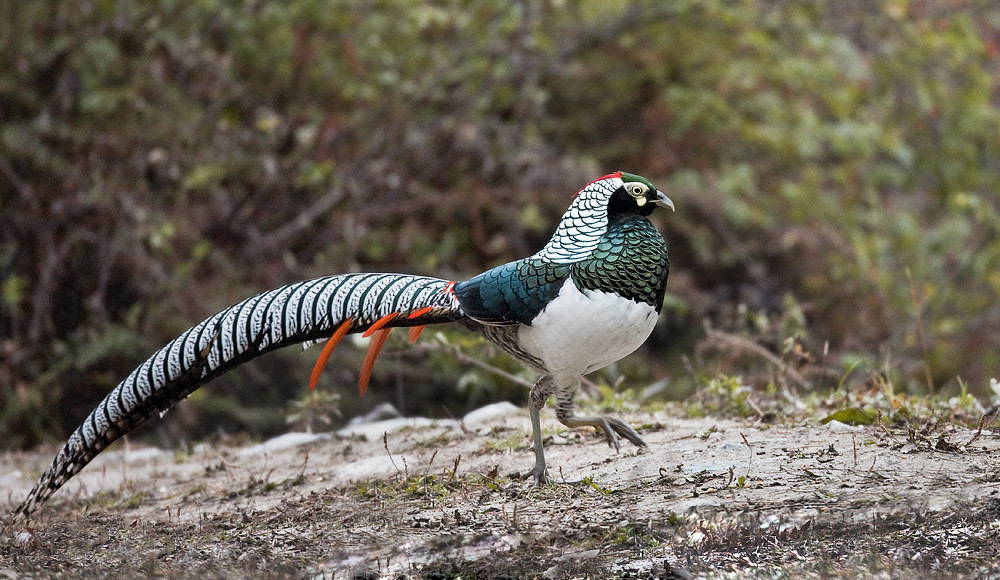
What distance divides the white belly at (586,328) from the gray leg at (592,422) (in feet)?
1.16

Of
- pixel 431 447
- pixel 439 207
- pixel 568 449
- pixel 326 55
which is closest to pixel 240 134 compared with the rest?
pixel 326 55

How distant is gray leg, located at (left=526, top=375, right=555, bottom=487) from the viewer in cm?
395

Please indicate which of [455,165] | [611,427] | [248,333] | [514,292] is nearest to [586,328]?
[514,292]

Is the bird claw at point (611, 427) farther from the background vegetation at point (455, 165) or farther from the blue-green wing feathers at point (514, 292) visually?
the background vegetation at point (455, 165)

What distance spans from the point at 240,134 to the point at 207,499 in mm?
5032

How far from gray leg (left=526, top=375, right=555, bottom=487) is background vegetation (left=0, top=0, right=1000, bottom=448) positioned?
10.4 ft

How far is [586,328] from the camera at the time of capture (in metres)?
3.64

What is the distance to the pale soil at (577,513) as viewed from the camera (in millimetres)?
3150

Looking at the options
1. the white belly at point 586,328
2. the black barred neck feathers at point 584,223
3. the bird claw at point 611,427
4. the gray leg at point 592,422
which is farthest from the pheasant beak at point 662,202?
the bird claw at point 611,427

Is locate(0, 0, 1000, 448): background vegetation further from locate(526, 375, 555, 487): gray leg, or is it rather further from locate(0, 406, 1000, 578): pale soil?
locate(526, 375, 555, 487): gray leg

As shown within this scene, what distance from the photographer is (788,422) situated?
482 centimetres

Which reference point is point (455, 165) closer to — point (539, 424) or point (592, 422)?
point (592, 422)

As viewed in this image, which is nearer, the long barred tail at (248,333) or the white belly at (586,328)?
the white belly at (586,328)

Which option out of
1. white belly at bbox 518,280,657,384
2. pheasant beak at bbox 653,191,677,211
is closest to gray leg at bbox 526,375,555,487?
white belly at bbox 518,280,657,384
